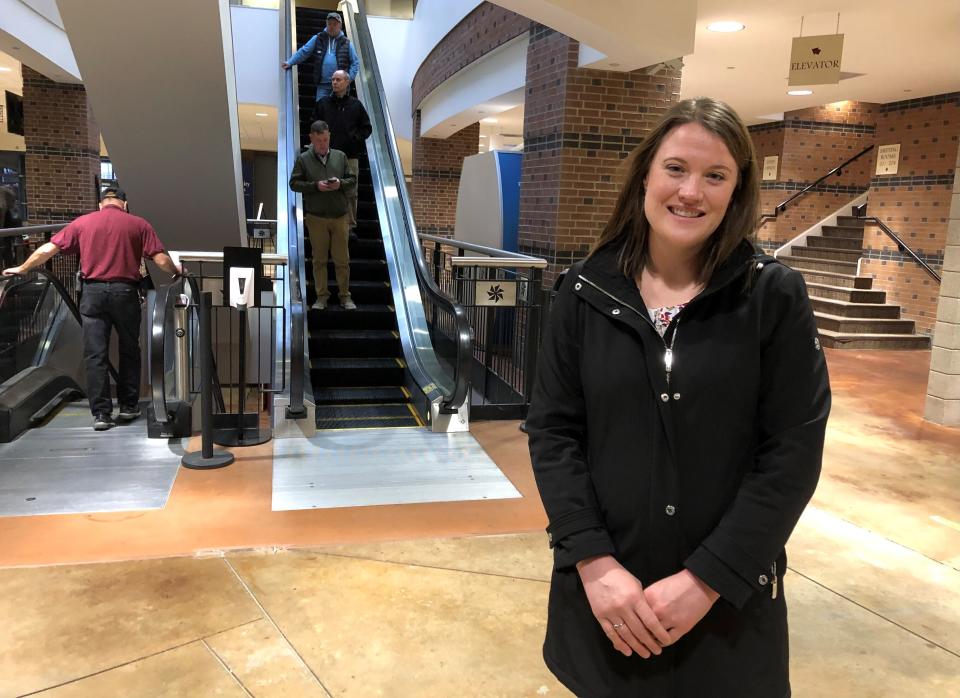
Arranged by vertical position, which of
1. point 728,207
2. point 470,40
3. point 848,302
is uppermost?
point 470,40

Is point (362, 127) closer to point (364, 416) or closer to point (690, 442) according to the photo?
point (364, 416)

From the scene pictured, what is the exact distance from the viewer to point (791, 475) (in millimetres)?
1302

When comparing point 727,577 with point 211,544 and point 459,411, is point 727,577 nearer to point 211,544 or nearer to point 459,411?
point 211,544

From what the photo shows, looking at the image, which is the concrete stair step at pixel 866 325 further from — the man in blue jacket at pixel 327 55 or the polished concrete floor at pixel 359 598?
the man in blue jacket at pixel 327 55

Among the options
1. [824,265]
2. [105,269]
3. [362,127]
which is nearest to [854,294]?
[824,265]

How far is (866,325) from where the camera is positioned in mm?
10875

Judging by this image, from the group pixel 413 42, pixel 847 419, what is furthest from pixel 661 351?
pixel 413 42

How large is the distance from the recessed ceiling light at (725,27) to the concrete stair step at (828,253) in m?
6.59

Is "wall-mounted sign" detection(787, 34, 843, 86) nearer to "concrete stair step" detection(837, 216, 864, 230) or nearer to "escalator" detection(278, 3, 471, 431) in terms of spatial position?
"escalator" detection(278, 3, 471, 431)

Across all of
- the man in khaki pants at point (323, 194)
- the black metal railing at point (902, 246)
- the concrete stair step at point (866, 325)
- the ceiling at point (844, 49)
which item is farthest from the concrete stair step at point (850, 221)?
the man in khaki pants at point (323, 194)

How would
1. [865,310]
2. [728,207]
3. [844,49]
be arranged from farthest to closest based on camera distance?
1. [865,310]
2. [844,49]
3. [728,207]

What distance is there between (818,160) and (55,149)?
13838 mm

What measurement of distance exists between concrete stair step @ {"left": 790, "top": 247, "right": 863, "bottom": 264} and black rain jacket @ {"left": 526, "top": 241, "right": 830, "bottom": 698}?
12.5 m

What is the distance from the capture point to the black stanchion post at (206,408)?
451 centimetres
